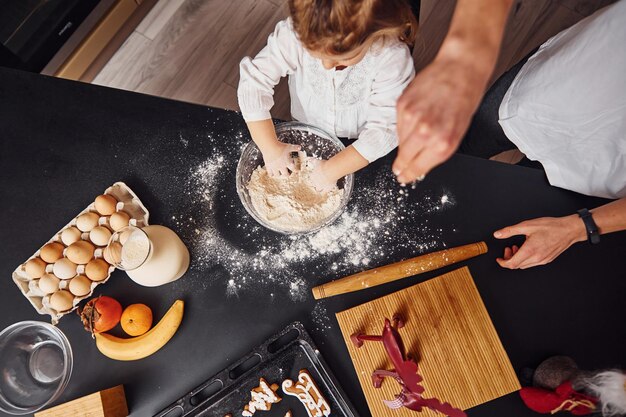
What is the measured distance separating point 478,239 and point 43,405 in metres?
1.01

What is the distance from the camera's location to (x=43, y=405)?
91cm

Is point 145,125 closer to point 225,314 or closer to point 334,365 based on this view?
point 225,314

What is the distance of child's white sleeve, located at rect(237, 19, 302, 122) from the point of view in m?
1.01

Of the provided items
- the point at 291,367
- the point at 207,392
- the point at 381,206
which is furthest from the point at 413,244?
the point at 207,392

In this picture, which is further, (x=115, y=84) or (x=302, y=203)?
(x=115, y=84)

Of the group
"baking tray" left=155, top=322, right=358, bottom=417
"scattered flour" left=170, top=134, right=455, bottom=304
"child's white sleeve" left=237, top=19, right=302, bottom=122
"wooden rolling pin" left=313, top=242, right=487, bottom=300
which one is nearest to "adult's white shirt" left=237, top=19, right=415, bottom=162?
"child's white sleeve" left=237, top=19, right=302, bottom=122

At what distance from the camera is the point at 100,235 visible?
38.5 inches

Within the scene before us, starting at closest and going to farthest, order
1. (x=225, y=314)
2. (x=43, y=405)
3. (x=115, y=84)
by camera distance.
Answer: (x=43, y=405)
(x=225, y=314)
(x=115, y=84)

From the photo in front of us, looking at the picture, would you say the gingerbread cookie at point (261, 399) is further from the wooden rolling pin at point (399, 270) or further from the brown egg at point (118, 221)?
the brown egg at point (118, 221)

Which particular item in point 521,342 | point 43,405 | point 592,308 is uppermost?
point 592,308

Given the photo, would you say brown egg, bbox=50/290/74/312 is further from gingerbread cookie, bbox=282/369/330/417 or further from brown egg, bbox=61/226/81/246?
gingerbread cookie, bbox=282/369/330/417

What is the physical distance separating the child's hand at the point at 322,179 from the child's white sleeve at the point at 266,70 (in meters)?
0.17

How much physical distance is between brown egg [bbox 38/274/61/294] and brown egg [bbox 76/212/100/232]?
122 mm

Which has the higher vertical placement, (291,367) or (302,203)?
(302,203)
